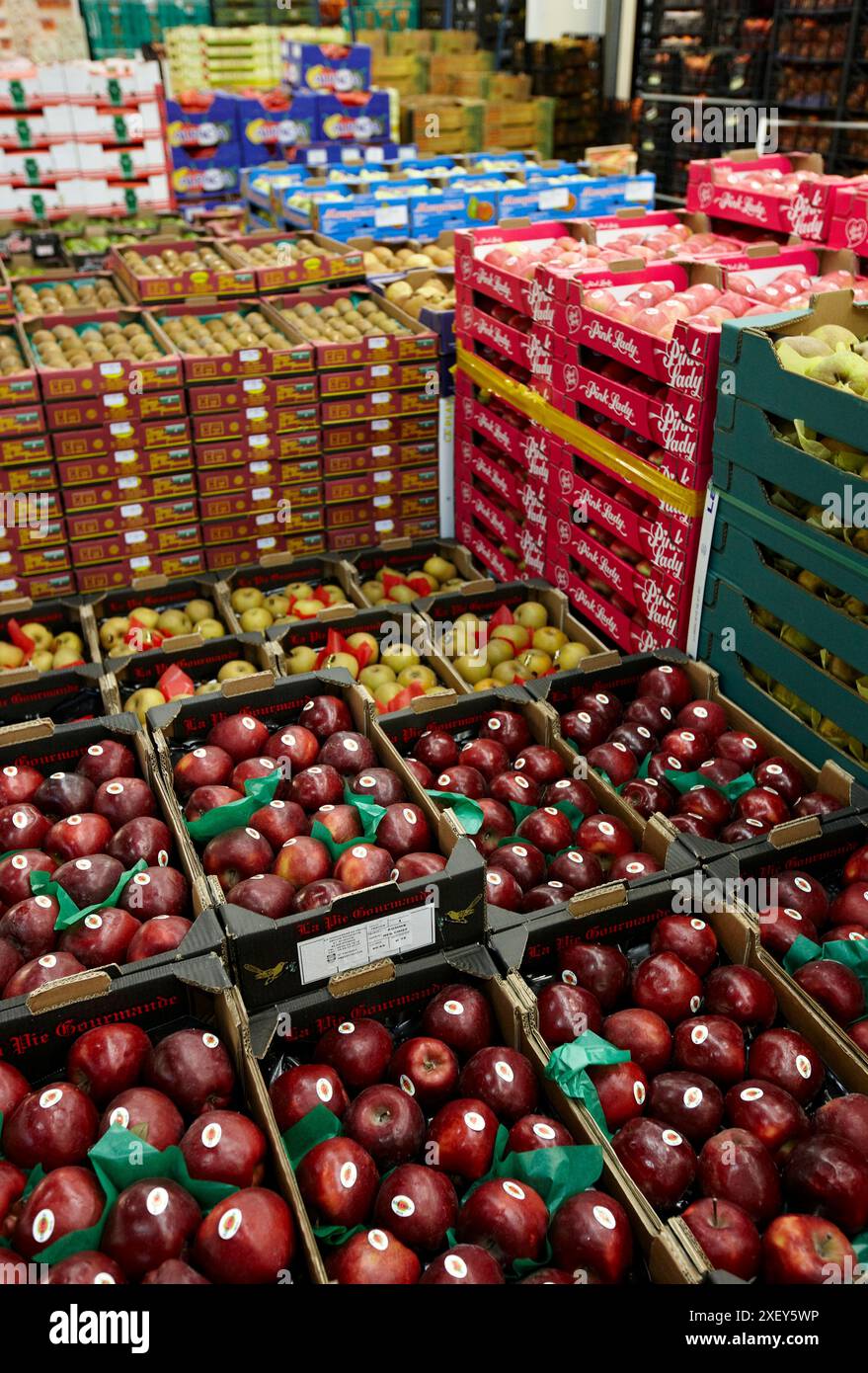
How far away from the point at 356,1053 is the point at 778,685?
1.65 meters

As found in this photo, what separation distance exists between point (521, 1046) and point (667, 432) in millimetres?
1889

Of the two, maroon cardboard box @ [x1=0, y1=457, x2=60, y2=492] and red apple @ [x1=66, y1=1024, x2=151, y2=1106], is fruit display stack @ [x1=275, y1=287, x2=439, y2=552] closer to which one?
maroon cardboard box @ [x1=0, y1=457, x2=60, y2=492]

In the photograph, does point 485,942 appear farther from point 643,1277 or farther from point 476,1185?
point 643,1277

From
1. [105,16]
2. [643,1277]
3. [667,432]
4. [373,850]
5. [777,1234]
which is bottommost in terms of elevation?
[643,1277]

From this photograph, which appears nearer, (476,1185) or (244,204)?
(476,1185)

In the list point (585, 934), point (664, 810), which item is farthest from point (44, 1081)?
point (664, 810)

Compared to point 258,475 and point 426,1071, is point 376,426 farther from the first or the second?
point 426,1071

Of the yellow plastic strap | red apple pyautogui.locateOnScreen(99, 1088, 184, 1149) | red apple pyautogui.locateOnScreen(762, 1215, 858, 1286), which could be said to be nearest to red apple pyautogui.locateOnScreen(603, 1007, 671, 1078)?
red apple pyautogui.locateOnScreen(762, 1215, 858, 1286)

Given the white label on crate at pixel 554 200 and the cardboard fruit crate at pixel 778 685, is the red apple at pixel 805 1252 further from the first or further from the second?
the white label on crate at pixel 554 200

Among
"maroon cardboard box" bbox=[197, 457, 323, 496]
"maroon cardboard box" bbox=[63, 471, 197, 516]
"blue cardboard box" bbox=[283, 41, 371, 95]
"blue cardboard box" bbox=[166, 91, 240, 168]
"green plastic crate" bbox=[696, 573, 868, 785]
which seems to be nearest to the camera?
Answer: "green plastic crate" bbox=[696, 573, 868, 785]

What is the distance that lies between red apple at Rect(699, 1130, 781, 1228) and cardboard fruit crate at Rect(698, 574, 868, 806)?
3.47 feet

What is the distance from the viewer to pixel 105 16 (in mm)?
13008

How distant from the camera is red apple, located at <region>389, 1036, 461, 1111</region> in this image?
5.96ft

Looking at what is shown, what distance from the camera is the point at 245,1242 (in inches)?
57.9
